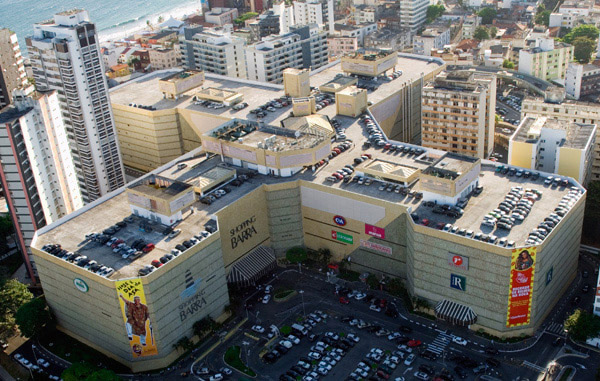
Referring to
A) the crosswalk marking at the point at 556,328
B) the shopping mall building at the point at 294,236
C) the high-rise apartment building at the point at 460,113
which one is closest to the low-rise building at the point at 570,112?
the high-rise apartment building at the point at 460,113

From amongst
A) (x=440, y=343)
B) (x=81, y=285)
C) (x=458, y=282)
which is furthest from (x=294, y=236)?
(x=81, y=285)

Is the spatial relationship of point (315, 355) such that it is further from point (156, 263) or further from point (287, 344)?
point (156, 263)

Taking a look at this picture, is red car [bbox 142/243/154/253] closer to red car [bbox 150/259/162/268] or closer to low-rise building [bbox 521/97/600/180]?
red car [bbox 150/259/162/268]

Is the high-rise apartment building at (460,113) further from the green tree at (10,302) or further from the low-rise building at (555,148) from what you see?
the green tree at (10,302)

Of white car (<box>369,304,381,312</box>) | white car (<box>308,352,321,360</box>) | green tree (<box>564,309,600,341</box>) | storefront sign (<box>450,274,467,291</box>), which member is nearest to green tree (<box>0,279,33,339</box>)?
white car (<box>308,352,321,360</box>)

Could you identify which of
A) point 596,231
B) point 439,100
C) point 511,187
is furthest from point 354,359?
point 439,100
